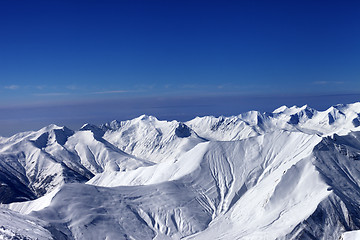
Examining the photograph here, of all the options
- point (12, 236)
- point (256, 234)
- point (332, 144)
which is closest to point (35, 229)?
point (12, 236)

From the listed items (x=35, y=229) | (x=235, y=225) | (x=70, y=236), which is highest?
(x=35, y=229)

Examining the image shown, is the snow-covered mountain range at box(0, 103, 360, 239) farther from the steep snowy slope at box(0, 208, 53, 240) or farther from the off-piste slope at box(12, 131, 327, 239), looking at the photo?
the steep snowy slope at box(0, 208, 53, 240)

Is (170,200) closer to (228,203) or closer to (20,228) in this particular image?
(228,203)

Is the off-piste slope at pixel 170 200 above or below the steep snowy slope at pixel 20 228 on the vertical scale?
below

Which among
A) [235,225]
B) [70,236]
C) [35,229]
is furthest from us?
[235,225]

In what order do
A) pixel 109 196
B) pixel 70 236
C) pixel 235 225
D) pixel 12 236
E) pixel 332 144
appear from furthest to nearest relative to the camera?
pixel 332 144 < pixel 109 196 < pixel 235 225 < pixel 70 236 < pixel 12 236

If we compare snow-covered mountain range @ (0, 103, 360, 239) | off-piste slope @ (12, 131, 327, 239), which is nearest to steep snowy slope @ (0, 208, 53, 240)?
snow-covered mountain range @ (0, 103, 360, 239)

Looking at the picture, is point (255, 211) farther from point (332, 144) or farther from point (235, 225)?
point (332, 144)

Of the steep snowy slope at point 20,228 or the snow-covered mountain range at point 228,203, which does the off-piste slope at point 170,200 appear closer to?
the snow-covered mountain range at point 228,203

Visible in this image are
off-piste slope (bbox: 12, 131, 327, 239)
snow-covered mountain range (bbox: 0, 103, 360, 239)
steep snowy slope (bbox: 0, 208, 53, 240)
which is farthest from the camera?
off-piste slope (bbox: 12, 131, 327, 239)

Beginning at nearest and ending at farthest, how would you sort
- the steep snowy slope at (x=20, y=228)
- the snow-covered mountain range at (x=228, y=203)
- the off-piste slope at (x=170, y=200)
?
the steep snowy slope at (x=20, y=228)
the snow-covered mountain range at (x=228, y=203)
the off-piste slope at (x=170, y=200)

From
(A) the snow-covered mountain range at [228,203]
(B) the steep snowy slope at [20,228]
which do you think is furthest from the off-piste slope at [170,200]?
(B) the steep snowy slope at [20,228]
